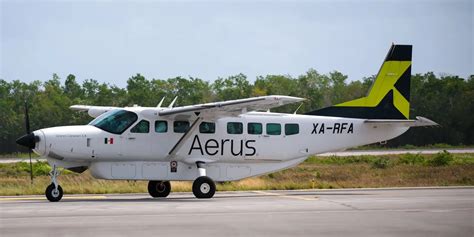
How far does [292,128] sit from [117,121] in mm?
5358

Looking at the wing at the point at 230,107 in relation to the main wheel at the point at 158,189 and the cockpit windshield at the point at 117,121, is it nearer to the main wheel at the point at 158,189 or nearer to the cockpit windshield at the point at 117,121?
the cockpit windshield at the point at 117,121

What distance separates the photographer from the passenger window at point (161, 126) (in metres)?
25.0

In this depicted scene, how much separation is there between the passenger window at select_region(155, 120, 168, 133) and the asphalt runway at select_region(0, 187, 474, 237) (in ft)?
13.4

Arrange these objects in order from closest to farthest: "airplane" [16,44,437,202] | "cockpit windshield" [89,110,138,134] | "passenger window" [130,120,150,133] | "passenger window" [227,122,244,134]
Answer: "airplane" [16,44,437,202]
"cockpit windshield" [89,110,138,134]
"passenger window" [130,120,150,133]
"passenger window" [227,122,244,134]

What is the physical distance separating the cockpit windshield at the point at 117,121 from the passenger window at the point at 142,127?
0.61 ft

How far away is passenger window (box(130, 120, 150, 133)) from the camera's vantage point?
24766 millimetres

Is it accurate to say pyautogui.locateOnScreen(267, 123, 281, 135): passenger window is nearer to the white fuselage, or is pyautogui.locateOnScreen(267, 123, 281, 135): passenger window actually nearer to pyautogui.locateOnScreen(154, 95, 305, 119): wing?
the white fuselage

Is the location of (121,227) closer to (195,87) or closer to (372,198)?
(372,198)

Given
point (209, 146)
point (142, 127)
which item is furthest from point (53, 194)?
point (209, 146)

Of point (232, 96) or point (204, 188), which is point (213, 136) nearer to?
point (204, 188)

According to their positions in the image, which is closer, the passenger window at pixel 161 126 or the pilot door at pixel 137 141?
the pilot door at pixel 137 141

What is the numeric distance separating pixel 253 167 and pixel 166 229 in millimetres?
11596

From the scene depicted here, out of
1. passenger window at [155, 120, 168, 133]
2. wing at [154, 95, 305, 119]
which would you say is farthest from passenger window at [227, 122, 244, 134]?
passenger window at [155, 120, 168, 133]

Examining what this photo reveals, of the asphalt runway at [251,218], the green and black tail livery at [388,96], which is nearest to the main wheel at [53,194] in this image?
the asphalt runway at [251,218]
